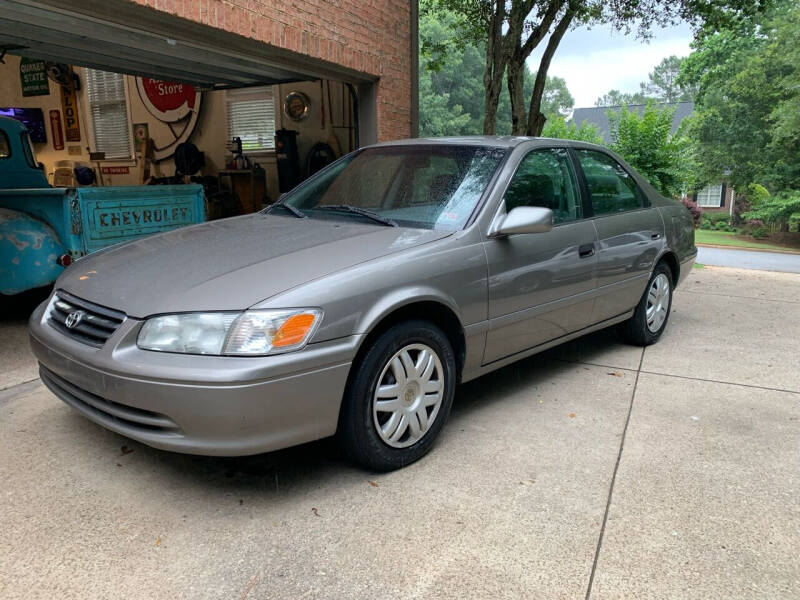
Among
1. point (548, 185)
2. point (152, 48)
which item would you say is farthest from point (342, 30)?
point (548, 185)

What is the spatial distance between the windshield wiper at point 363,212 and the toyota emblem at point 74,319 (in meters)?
1.53

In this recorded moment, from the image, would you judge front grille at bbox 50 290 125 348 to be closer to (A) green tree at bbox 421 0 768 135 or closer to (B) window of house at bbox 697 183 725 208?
(A) green tree at bbox 421 0 768 135

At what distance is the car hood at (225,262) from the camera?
2557 mm

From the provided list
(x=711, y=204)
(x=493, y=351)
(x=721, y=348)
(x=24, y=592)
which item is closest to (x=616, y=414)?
(x=493, y=351)

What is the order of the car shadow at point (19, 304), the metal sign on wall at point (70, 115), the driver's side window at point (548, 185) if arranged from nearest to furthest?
the driver's side window at point (548, 185), the car shadow at point (19, 304), the metal sign on wall at point (70, 115)

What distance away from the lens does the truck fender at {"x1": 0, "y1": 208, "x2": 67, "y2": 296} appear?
17.2ft

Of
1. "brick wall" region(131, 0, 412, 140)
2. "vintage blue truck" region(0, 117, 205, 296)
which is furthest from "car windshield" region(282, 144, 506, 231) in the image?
"vintage blue truck" region(0, 117, 205, 296)

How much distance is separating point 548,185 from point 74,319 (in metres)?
2.77

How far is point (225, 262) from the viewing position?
9.34 ft

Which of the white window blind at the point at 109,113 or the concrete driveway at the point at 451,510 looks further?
the white window blind at the point at 109,113

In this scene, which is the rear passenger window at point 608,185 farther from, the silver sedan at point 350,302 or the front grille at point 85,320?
the front grille at point 85,320

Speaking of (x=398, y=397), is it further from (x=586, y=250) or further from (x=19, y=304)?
(x=19, y=304)

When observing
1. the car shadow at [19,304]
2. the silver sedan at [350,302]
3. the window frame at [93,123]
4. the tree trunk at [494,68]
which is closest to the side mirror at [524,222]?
the silver sedan at [350,302]

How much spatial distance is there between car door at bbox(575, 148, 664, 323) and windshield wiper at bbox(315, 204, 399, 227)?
159 cm
